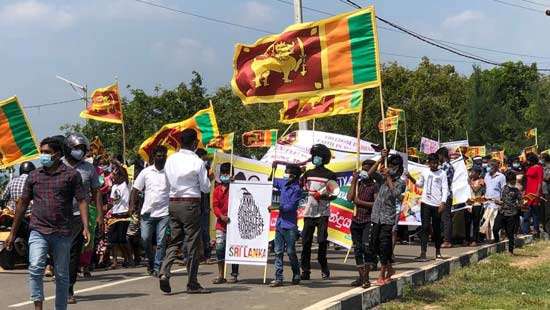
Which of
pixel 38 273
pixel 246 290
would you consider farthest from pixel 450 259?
pixel 38 273

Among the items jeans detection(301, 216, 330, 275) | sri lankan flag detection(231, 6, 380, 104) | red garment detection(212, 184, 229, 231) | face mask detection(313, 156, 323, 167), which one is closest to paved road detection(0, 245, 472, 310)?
jeans detection(301, 216, 330, 275)

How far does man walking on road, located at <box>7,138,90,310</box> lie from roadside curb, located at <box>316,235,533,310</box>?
255 cm

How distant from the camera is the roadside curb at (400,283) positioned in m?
7.57

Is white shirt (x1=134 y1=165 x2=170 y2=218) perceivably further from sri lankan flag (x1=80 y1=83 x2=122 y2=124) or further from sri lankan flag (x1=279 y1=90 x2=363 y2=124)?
sri lankan flag (x1=80 y1=83 x2=122 y2=124)

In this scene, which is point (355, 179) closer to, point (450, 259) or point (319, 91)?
point (319, 91)

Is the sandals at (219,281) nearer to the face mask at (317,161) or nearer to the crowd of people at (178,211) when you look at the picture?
the crowd of people at (178,211)

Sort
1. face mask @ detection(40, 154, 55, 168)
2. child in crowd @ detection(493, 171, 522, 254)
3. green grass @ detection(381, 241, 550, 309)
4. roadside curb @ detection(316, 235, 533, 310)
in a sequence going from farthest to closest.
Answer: child in crowd @ detection(493, 171, 522, 254) → green grass @ detection(381, 241, 550, 309) → roadside curb @ detection(316, 235, 533, 310) → face mask @ detection(40, 154, 55, 168)

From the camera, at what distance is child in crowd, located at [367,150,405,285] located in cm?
859

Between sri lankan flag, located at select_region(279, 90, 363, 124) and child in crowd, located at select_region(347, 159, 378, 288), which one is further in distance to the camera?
sri lankan flag, located at select_region(279, 90, 363, 124)

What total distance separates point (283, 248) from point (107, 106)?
924cm

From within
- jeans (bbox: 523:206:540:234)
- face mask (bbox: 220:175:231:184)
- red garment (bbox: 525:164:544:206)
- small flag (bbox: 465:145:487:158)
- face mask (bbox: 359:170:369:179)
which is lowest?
jeans (bbox: 523:206:540:234)

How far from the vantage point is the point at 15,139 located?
1353cm

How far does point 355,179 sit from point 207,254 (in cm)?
423

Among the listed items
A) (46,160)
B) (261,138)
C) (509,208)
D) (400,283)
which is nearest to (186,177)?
(46,160)
